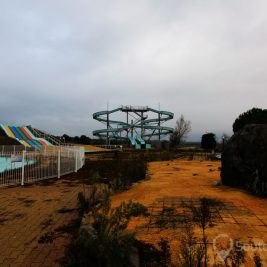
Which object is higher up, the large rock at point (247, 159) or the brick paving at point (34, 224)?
the large rock at point (247, 159)

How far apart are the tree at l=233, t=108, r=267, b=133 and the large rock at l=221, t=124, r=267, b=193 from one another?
53.1 ft

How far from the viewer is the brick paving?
4.43 m

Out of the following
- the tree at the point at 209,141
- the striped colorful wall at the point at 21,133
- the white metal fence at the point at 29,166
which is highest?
the striped colorful wall at the point at 21,133

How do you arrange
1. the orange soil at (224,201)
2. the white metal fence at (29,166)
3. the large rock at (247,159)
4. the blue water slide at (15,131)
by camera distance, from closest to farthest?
1. the orange soil at (224,201)
2. the large rock at (247,159)
3. the white metal fence at (29,166)
4. the blue water slide at (15,131)

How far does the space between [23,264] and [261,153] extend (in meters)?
6.86

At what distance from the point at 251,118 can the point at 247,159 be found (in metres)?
17.3

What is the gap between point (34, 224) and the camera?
242 inches

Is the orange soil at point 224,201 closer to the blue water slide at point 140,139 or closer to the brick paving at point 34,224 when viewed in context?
the brick paving at point 34,224

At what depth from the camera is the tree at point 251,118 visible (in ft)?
80.3

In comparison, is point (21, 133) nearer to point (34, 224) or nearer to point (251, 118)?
point (251, 118)

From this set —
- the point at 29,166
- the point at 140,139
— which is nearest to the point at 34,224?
the point at 29,166

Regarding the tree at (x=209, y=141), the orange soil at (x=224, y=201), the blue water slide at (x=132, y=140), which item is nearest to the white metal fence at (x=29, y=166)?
→ the orange soil at (x=224, y=201)

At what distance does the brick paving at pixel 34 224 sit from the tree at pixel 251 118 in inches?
728

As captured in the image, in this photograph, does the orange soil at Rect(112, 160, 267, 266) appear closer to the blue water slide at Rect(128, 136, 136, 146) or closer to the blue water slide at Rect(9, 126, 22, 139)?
the blue water slide at Rect(9, 126, 22, 139)
